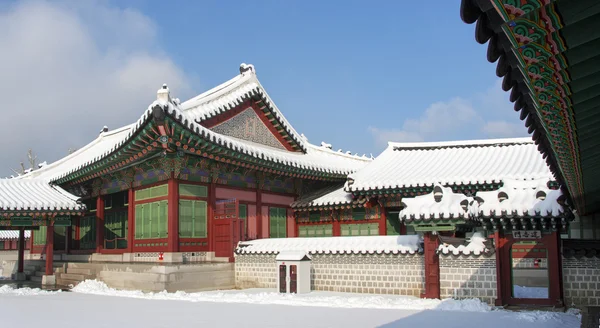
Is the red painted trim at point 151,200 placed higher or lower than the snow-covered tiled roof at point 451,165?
lower

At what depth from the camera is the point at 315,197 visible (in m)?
24.4

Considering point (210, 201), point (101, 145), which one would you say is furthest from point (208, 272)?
point (101, 145)

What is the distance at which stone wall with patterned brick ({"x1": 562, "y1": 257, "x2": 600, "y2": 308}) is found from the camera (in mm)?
13070

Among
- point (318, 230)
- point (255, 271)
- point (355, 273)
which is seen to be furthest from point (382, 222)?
point (255, 271)

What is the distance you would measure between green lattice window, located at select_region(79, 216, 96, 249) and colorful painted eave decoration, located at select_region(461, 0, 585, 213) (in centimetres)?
2162

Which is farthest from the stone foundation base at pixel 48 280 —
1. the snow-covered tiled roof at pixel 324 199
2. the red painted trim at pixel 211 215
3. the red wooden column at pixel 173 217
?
the snow-covered tiled roof at pixel 324 199

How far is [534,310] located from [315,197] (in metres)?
12.8

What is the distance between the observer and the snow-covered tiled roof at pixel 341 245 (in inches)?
643

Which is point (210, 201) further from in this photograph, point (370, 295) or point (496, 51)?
point (496, 51)

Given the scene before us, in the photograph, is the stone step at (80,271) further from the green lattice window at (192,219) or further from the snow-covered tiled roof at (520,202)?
the snow-covered tiled roof at (520,202)

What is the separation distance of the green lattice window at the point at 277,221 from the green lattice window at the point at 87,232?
8125 mm

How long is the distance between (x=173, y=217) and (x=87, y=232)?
876 centimetres

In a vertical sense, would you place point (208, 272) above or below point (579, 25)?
below

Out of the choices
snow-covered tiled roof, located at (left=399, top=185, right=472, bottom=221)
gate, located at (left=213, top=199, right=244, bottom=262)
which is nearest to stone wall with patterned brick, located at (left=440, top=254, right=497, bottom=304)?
snow-covered tiled roof, located at (left=399, top=185, right=472, bottom=221)
